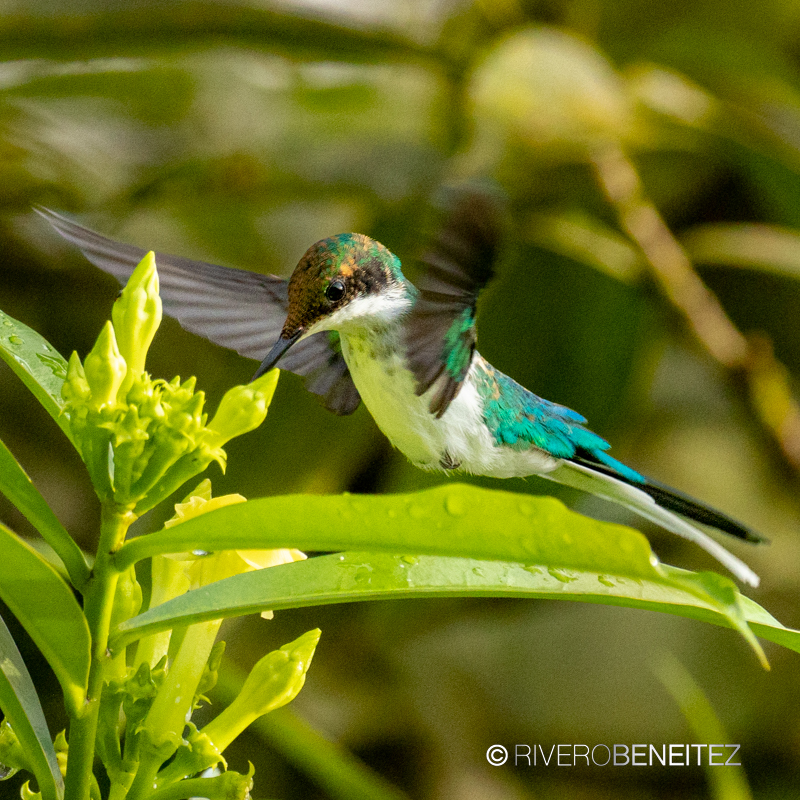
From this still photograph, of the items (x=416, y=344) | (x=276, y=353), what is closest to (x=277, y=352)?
(x=276, y=353)

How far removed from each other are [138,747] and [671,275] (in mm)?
1351

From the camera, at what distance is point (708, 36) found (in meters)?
2.00

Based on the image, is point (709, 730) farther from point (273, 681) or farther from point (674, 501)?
point (273, 681)

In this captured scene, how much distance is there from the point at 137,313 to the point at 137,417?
0.09 m

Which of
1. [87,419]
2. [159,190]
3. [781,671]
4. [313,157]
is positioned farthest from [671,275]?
[87,419]

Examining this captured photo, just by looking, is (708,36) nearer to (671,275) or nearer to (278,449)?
(671,275)

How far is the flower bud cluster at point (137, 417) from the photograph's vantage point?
0.48 meters

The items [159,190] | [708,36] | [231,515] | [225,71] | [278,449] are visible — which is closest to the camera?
[231,515]

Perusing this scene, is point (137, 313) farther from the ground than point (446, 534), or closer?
farther from the ground

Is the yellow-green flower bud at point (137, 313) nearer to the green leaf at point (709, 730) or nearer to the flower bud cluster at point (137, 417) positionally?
the flower bud cluster at point (137, 417)

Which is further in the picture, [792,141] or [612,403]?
[792,141]

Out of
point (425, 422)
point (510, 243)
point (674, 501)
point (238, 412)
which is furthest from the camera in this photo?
point (510, 243)

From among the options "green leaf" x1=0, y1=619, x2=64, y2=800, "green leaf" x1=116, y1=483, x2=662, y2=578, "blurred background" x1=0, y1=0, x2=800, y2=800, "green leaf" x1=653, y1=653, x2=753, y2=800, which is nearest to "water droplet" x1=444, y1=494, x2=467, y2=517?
"green leaf" x1=116, y1=483, x2=662, y2=578

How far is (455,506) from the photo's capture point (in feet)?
1.33
